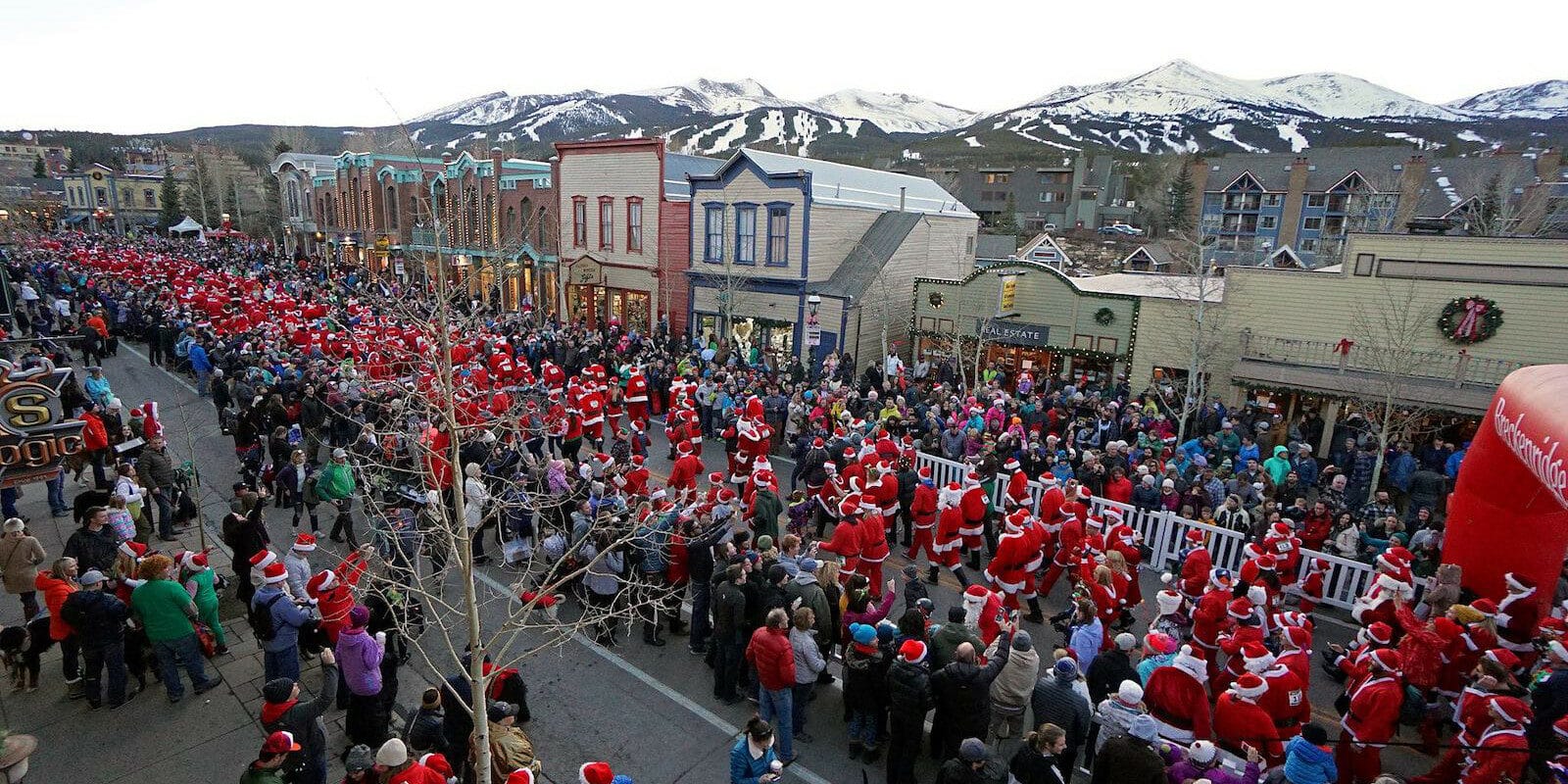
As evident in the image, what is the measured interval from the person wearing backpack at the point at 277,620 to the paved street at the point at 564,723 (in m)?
0.69

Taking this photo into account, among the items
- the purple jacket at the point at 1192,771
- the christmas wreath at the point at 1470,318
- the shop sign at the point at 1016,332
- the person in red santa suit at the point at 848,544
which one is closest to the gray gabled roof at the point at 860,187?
the shop sign at the point at 1016,332

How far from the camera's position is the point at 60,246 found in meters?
47.4

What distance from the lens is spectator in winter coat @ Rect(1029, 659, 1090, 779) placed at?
6398 mm

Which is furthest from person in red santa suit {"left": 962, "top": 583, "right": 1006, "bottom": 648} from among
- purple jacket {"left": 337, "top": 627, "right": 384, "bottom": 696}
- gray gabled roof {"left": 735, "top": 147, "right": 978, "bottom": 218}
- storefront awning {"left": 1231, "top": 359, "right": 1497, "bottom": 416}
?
gray gabled roof {"left": 735, "top": 147, "right": 978, "bottom": 218}

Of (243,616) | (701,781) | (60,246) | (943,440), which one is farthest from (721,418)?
(60,246)

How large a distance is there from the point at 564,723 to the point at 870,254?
20.9m

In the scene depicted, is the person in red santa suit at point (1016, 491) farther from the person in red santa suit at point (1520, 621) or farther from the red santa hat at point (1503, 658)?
the person in red santa suit at point (1520, 621)

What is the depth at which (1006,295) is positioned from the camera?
22.5 metres

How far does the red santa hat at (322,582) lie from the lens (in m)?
7.49

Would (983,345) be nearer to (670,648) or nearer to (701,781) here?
(670,648)

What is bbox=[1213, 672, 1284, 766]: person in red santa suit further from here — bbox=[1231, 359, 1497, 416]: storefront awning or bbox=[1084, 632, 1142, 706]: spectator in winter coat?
bbox=[1231, 359, 1497, 416]: storefront awning

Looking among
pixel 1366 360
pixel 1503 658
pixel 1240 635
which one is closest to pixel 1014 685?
pixel 1240 635

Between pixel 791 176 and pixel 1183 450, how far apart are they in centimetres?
1556

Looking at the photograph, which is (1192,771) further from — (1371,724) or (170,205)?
(170,205)
